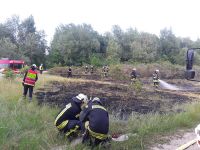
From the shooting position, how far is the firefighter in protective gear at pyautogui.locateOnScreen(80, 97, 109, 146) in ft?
18.5

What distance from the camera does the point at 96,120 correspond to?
5613mm

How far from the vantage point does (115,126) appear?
25.7ft

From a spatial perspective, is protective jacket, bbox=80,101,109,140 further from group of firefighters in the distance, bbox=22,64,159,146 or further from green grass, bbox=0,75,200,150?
green grass, bbox=0,75,200,150

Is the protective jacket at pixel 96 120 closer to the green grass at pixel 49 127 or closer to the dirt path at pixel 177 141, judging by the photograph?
the green grass at pixel 49 127

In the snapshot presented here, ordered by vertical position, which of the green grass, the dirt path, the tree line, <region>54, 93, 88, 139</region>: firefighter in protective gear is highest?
the tree line

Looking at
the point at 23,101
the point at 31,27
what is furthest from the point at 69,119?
the point at 31,27

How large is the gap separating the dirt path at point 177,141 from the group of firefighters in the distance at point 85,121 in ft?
3.97

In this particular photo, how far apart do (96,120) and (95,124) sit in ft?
0.26

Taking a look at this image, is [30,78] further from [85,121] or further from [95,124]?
[95,124]

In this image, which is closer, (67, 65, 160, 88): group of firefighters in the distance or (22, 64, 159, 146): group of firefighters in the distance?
(22, 64, 159, 146): group of firefighters in the distance

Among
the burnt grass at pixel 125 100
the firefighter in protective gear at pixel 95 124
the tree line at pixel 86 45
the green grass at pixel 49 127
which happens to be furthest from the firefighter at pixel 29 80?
the tree line at pixel 86 45

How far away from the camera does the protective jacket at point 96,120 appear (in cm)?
564

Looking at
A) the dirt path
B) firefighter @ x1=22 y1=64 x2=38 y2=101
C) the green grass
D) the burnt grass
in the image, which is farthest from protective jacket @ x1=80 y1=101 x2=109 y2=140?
firefighter @ x1=22 y1=64 x2=38 y2=101

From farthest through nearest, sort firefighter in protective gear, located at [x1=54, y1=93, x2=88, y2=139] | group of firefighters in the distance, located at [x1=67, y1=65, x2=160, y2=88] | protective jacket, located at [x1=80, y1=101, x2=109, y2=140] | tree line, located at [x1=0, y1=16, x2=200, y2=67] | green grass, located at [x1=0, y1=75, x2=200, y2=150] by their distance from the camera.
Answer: tree line, located at [x1=0, y1=16, x2=200, y2=67], group of firefighters in the distance, located at [x1=67, y1=65, x2=160, y2=88], firefighter in protective gear, located at [x1=54, y1=93, x2=88, y2=139], protective jacket, located at [x1=80, y1=101, x2=109, y2=140], green grass, located at [x1=0, y1=75, x2=200, y2=150]
